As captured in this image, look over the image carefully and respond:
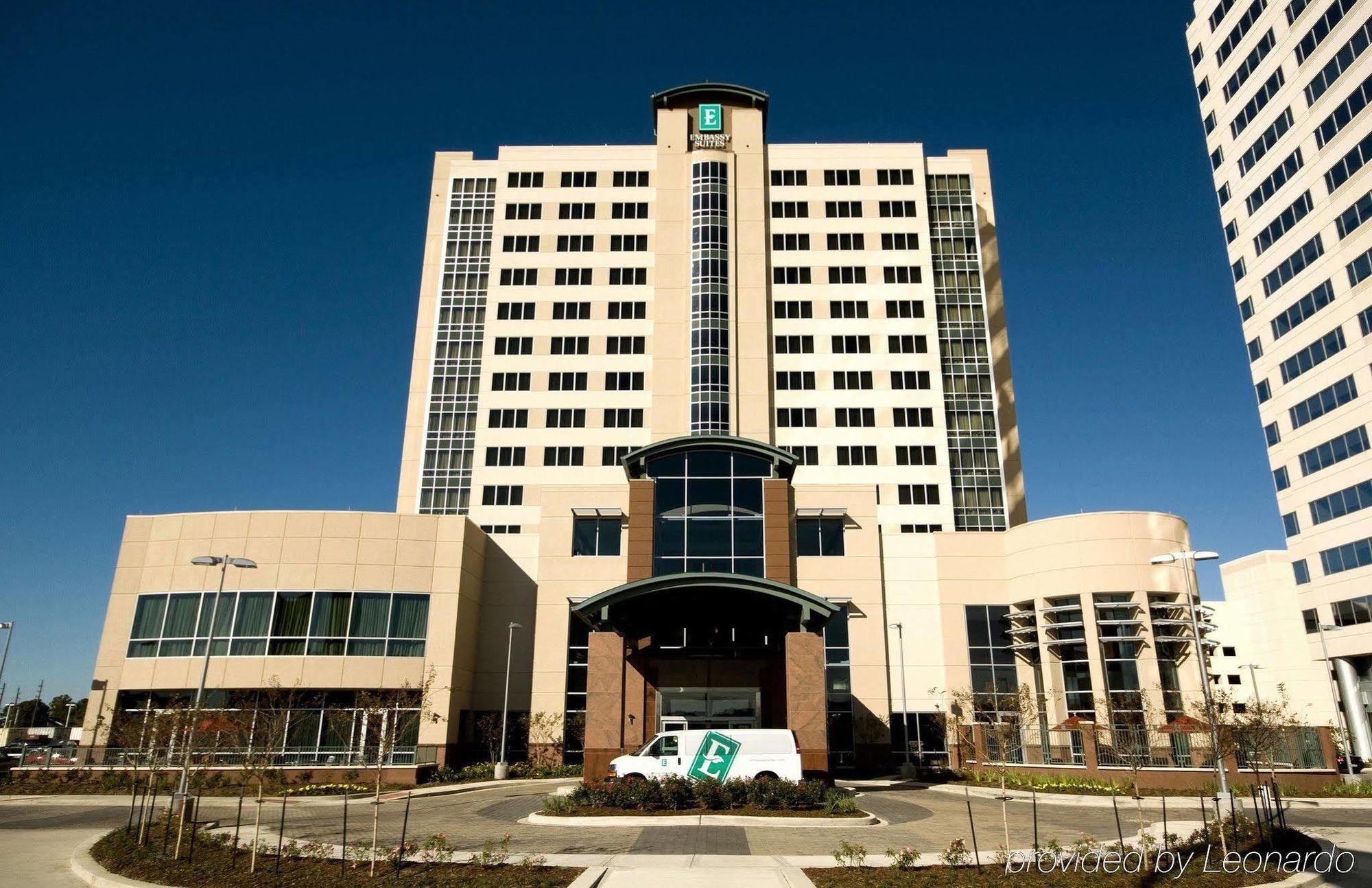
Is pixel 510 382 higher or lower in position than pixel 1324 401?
higher

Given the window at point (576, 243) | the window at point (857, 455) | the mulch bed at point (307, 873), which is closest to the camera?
the mulch bed at point (307, 873)

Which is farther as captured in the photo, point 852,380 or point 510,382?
point 852,380

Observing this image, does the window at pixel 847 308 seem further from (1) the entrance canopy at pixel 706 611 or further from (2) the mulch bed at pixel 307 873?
(2) the mulch bed at pixel 307 873

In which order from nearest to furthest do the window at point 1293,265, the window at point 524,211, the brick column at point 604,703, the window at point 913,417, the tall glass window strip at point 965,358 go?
the brick column at point 604,703 → the window at point 1293,265 → the tall glass window strip at point 965,358 → the window at point 913,417 → the window at point 524,211

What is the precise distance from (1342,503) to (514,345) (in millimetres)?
56842

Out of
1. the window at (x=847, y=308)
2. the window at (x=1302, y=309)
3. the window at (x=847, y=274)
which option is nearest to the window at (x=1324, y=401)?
the window at (x=1302, y=309)

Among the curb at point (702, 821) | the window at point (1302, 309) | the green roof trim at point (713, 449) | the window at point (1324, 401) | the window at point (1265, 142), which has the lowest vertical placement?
the curb at point (702, 821)

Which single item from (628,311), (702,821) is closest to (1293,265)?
(628,311)

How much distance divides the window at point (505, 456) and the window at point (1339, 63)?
5874 cm

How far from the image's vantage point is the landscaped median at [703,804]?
75.5 feet

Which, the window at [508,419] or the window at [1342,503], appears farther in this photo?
the window at [508,419]

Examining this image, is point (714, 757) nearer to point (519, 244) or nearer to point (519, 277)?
point (519, 277)

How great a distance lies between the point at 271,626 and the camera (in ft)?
132

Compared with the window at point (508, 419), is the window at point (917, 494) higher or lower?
lower
